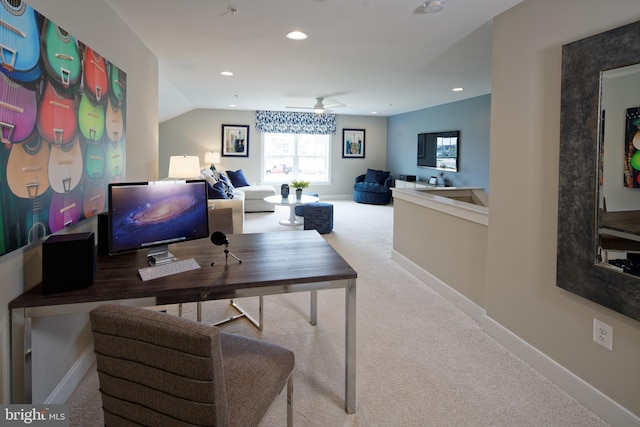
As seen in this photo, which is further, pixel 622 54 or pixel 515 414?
pixel 515 414

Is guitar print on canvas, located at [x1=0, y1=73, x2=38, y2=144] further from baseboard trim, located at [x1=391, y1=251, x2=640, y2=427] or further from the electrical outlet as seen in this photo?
baseboard trim, located at [x1=391, y1=251, x2=640, y2=427]

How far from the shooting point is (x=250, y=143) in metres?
9.07

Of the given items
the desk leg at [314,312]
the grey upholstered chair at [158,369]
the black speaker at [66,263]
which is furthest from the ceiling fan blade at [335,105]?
the grey upholstered chair at [158,369]

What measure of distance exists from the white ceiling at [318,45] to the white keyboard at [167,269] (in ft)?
5.63

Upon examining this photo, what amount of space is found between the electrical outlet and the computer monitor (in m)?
2.06

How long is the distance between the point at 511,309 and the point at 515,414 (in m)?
0.78

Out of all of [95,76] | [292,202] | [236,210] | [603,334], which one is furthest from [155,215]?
[292,202]

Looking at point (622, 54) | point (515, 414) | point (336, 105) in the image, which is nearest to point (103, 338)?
point (515, 414)

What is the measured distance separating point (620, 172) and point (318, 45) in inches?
Result: 100

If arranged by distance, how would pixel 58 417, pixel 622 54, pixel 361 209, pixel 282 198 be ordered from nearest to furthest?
1. pixel 58 417
2. pixel 622 54
3. pixel 282 198
4. pixel 361 209

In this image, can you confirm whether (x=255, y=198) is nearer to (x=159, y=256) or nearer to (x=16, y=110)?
(x=159, y=256)

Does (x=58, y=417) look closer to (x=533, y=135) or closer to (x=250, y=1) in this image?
(x=250, y=1)

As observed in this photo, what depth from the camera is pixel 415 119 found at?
865 centimetres

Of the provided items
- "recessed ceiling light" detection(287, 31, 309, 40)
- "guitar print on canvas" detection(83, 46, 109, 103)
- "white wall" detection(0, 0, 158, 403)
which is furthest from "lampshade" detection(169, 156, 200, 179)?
"guitar print on canvas" detection(83, 46, 109, 103)
